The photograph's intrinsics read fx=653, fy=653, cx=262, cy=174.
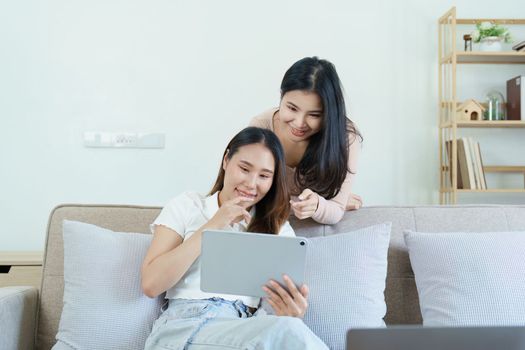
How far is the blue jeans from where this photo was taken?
138 cm

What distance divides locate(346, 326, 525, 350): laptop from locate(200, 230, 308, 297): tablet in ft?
2.14

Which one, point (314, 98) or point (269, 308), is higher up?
point (314, 98)

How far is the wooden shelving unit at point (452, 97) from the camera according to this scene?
129 inches

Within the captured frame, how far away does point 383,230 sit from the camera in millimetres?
1955

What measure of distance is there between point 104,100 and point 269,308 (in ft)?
6.27

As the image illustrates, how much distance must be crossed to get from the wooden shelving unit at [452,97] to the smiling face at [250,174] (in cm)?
169

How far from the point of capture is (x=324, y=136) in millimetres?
2107

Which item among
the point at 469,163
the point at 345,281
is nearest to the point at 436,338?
the point at 345,281

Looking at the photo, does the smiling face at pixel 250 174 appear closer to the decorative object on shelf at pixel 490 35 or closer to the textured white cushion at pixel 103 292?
the textured white cushion at pixel 103 292

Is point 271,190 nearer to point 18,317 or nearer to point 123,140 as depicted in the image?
point 18,317

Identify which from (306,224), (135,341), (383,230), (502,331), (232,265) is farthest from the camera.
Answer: (306,224)

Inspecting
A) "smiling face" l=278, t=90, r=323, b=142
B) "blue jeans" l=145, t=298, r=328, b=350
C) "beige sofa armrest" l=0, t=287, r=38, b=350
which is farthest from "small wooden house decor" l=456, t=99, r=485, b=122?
"beige sofa armrest" l=0, t=287, r=38, b=350

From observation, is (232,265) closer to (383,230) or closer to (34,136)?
(383,230)

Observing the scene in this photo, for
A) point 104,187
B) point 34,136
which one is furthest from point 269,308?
point 34,136
